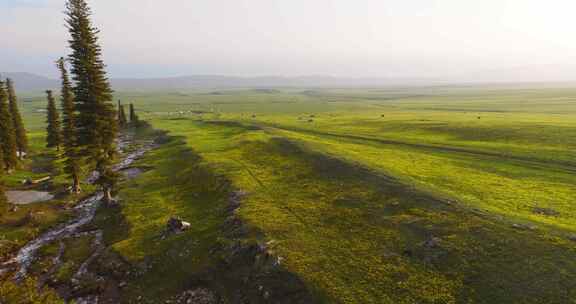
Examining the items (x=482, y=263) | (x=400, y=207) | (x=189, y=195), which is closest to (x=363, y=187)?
(x=400, y=207)

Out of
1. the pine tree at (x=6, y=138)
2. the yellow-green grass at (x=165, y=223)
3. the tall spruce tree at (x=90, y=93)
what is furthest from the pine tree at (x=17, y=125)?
the tall spruce tree at (x=90, y=93)

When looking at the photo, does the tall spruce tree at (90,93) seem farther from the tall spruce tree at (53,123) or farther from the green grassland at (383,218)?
the tall spruce tree at (53,123)

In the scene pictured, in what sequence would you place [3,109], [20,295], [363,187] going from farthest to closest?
[3,109], [363,187], [20,295]

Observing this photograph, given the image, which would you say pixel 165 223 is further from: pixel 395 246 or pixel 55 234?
pixel 395 246

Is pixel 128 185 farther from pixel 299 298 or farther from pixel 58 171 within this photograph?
pixel 299 298

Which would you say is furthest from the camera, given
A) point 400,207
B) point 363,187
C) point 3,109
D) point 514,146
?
point 3,109
